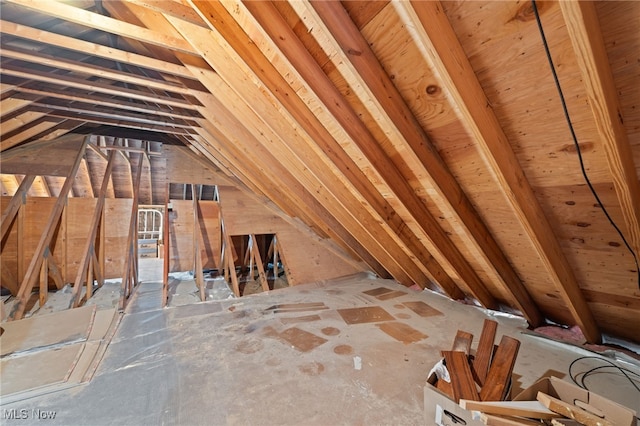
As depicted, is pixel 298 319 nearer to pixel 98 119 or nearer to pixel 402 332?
pixel 402 332

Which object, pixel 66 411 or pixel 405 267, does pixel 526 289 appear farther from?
pixel 66 411

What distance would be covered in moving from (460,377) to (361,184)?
140 cm

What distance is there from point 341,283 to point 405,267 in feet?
4.14

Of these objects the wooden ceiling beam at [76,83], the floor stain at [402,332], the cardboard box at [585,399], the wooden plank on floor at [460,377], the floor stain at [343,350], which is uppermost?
the wooden ceiling beam at [76,83]

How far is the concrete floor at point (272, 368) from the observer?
1.52 meters

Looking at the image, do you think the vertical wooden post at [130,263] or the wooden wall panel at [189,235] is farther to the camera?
the wooden wall panel at [189,235]

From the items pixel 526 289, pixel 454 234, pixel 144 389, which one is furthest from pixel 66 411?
pixel 526 289

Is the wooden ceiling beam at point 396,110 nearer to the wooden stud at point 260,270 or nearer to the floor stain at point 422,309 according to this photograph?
the floor stain at point 422,309

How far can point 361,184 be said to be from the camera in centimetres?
209

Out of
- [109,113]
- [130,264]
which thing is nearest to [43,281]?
[130,264]

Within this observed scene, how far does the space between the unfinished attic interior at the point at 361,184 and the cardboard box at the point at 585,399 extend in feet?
0.45

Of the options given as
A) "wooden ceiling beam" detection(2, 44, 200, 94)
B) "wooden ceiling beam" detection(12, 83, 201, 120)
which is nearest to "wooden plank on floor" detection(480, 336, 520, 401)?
"wooden ceiling beam" detection(2, 44, 200, 94)

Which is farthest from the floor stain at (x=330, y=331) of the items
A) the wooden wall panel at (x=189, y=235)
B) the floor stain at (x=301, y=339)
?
the wooden wall panel at (x=189, y=235)

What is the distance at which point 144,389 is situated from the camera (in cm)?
173
